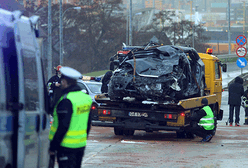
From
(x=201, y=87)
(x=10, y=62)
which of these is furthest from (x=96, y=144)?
(x=10, y=62)

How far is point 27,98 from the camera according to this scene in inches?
199

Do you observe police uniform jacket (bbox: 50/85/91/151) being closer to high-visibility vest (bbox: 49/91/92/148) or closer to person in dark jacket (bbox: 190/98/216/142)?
high-visibility vest (bbox: 49/91/92/148)

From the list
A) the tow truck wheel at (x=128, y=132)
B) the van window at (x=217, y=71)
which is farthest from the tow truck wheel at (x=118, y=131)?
the van window at (x=217, y=71)

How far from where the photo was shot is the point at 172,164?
8961mm

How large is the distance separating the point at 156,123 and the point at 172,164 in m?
3.30

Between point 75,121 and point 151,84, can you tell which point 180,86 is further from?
point 75,121

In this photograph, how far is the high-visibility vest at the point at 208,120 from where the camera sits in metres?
12.3

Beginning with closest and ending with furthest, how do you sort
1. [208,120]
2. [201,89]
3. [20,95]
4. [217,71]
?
[20,95], [208,120], [201,89], [217,71]

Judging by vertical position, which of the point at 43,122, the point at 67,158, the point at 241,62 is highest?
the point at 43,122

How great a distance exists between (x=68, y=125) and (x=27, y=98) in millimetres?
560

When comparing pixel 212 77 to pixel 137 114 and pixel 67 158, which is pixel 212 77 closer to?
pixel 137 114

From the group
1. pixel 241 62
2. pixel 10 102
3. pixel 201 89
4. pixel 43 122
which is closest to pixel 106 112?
pixel 201 89

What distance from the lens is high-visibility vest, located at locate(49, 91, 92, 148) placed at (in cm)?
534

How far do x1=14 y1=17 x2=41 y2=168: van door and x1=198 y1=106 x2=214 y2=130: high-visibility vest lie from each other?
24.8 feet
